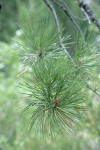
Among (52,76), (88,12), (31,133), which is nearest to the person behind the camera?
(52,76)

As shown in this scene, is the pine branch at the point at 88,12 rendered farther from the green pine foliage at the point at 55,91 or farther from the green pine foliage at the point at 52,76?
the green pine foliage at the point at 55,91

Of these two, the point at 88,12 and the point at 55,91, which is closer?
the point at 55,91

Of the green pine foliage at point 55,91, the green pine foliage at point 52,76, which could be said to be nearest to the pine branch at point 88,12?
the green pine foliage at point 52,76

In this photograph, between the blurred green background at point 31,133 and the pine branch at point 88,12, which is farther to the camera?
the blurred green background at point 31,133

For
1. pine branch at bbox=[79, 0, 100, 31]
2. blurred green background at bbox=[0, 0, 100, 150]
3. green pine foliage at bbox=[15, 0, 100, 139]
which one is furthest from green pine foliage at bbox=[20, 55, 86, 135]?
blurred green background at bbox=[0, 0, 100, 150]

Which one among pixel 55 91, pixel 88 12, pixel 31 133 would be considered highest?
pixel 88 12

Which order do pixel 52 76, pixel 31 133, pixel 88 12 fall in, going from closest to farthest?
pixel 52 76
pixel 88 12
pixel 31 133

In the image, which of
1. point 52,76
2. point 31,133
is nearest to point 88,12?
point 52,76

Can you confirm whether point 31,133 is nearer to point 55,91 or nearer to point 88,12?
point 88,12

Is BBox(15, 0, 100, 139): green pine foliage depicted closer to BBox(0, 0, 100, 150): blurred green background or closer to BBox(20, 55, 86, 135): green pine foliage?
BBox(20, 55, 86, 135): green pine foliage

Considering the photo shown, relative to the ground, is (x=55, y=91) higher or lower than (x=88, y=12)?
lower

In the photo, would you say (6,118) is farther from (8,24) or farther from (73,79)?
(8,24)
